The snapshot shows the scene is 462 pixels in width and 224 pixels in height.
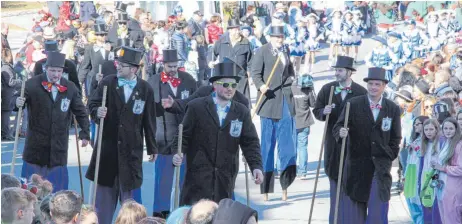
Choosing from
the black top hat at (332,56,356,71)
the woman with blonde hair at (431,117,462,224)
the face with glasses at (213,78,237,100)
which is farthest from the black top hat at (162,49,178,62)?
the woman with blonde hair at (431,117,462,224)

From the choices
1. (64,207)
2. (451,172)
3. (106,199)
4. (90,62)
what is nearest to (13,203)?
(64,207)

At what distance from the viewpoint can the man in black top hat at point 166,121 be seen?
14.5 m

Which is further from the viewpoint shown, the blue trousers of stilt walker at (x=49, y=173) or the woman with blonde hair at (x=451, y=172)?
the blue trousers of stilt walker at (x=49, y=173)

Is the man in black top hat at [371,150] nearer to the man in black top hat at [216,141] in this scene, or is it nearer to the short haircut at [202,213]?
the man in black top hat at [216,141]

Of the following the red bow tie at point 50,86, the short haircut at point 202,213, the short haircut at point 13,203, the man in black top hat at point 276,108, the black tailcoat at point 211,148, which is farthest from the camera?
the man in black top hat at point 276,108

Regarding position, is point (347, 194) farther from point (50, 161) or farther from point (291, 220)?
point (50, 161)

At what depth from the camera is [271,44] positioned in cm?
1648

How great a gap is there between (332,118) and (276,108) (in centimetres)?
234

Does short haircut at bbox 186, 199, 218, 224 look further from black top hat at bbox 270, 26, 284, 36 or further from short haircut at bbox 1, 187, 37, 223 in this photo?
black top hat at bbox 270, 26, 284, 36

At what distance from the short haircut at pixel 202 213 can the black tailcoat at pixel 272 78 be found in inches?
349

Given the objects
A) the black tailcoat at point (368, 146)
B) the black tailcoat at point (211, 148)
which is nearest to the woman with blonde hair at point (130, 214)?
the black tailcoat at point (211, 148)

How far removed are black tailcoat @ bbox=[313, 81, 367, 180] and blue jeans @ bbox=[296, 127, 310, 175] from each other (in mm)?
3600

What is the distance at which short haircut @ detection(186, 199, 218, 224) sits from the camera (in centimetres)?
743

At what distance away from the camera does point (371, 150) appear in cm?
1295
